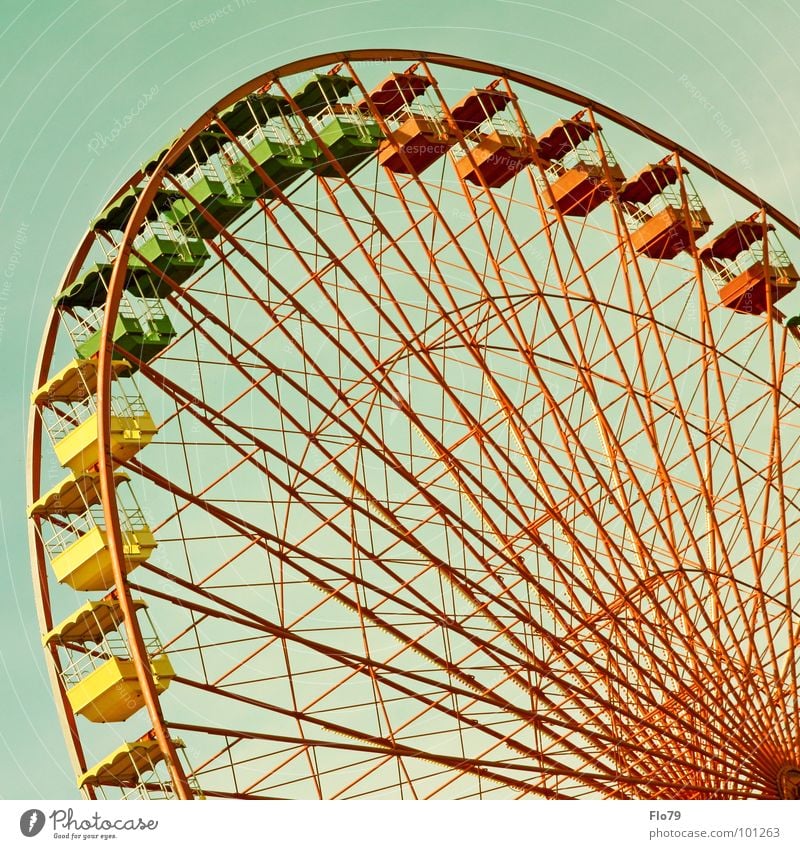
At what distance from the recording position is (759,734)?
2680 cm

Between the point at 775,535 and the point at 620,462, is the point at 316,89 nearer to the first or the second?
the point at 620,462

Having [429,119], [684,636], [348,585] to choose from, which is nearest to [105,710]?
[348,585]

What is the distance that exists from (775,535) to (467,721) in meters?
8.01

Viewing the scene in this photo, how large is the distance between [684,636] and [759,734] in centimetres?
203

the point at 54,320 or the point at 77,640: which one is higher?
the point at 54,320

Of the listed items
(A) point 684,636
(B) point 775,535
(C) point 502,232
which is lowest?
(A) point 684,636

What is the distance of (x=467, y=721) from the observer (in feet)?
79.6
